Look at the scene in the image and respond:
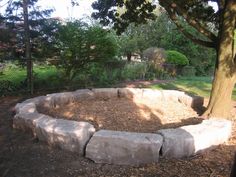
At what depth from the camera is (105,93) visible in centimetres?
829

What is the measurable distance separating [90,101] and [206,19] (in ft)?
11.5

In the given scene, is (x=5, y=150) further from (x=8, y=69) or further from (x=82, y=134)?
(x=8, y=69)

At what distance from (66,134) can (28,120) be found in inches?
41.1

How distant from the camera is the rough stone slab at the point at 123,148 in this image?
4.27 m

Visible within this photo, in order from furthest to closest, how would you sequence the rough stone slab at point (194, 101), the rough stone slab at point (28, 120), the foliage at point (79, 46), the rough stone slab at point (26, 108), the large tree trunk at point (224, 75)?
the foliage at point (79, 46) → the rough stone slab at point (194, 101) → the large tree trunk at point (224, 75) → the rough stone slab at point (26, 108) → the rough stone slab at point (28, 120)

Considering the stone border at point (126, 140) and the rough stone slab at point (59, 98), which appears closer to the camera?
the stone border at point (126, 140)

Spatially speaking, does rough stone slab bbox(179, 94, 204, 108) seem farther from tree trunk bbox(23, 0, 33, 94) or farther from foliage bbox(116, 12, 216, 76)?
foliage bbox(116, 12, 216, 76)

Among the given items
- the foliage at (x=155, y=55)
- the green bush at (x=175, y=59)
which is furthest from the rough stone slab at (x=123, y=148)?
the green bush at (x=175, y=59)

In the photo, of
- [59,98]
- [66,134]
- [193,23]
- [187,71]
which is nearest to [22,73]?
[59,98]

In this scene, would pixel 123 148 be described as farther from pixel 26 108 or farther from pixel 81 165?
pixel 26 108

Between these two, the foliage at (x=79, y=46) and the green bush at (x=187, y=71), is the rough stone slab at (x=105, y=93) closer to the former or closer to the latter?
the foliage at (x=79, y=46)

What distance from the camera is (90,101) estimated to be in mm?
7922

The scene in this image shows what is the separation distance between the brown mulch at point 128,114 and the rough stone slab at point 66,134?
119cm

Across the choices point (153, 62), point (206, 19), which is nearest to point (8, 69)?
point (206, 19)
